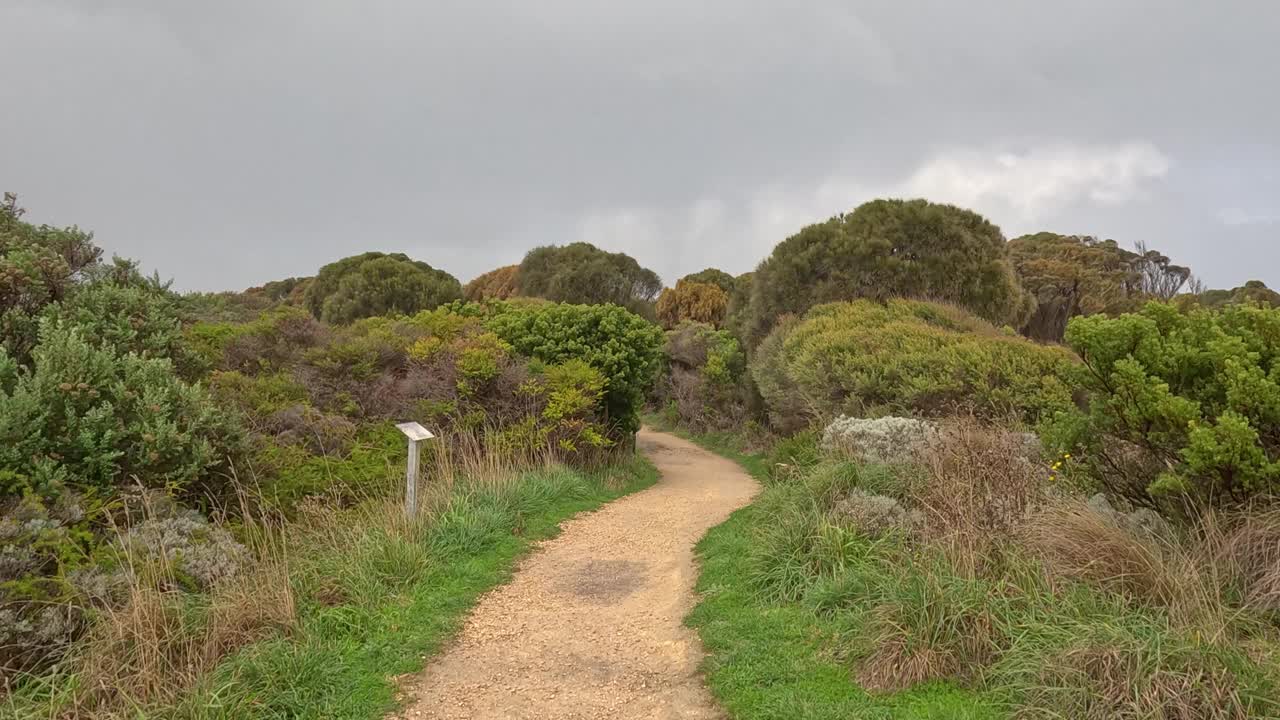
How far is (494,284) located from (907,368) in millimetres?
39476

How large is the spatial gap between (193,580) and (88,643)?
2.78 feet

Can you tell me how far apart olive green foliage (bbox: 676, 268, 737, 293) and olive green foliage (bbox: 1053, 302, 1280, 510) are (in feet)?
109

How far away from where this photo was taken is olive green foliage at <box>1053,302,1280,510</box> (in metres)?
4.56

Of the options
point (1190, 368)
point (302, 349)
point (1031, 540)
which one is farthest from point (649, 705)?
point (302, 349)

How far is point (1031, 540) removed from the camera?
4.75 metres

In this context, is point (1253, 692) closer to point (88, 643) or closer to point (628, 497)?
point (88, 643)

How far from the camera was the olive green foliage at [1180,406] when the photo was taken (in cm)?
456

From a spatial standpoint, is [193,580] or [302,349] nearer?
[193,580]

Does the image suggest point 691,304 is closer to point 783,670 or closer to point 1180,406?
point 1180,406

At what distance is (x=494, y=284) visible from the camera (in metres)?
47.8

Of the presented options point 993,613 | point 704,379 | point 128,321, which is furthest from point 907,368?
point 704,379

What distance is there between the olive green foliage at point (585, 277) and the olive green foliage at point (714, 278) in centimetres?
310

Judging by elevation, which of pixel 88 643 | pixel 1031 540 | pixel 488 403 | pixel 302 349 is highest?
pixel 302 349

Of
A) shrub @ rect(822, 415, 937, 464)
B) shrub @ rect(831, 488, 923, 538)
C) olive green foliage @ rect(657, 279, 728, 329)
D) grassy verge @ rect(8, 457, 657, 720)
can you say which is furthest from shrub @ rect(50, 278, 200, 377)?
olive green foliage @ rect(657, 279, 728, 329)
